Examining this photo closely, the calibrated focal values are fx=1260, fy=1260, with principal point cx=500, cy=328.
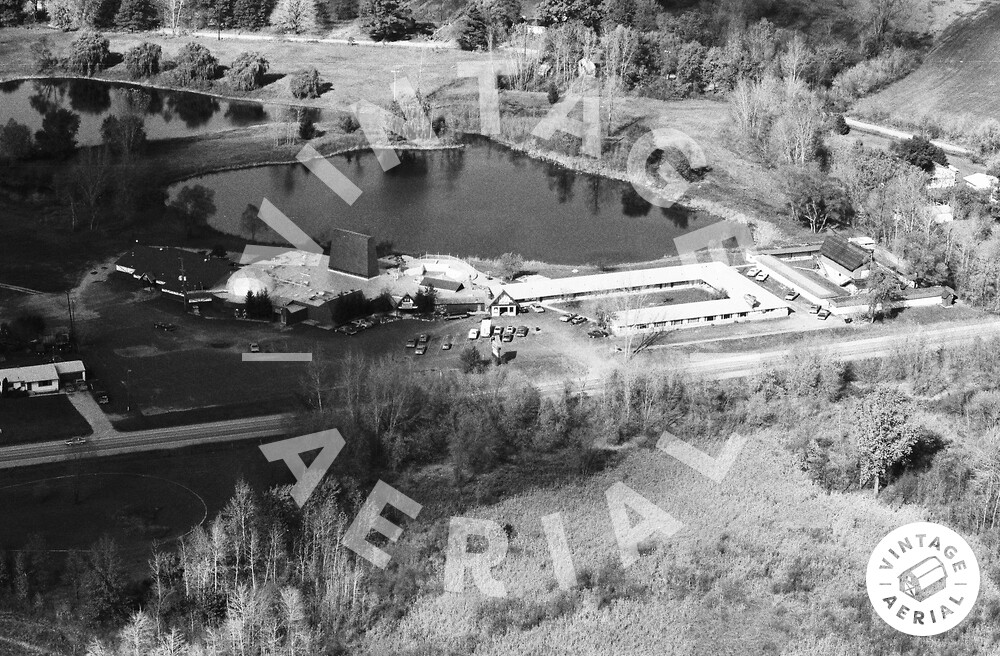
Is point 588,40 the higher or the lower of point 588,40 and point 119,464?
the higher

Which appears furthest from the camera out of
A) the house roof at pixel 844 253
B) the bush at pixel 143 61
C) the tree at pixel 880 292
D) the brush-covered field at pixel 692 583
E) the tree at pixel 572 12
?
the tree at pixel 572 12

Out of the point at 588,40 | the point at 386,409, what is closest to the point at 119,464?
the point at 386,409

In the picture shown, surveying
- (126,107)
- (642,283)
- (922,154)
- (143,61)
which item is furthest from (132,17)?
(922,154)

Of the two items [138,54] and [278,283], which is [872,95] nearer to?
[278,283]

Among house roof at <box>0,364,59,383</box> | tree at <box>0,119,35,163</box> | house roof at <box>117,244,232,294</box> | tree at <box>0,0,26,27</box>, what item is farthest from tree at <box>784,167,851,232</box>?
tree at <box>0,0,26,27</box>

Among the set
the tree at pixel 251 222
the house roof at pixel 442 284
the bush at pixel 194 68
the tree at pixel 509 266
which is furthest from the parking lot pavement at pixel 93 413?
the bush at pixel 194 68

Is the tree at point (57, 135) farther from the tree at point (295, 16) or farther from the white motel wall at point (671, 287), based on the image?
the white motel wall at point (671, 287)
